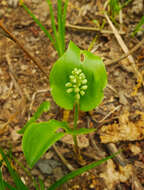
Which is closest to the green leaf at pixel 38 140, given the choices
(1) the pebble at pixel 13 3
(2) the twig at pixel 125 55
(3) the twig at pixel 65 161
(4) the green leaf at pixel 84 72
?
(4) the green leaf at pixel 84 72

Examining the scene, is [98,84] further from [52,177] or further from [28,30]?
[28,30]

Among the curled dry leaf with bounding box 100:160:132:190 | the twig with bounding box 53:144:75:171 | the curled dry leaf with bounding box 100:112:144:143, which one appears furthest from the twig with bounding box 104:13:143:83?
the twig with bounding box 53:144:75:171

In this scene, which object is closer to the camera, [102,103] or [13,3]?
[102,103]

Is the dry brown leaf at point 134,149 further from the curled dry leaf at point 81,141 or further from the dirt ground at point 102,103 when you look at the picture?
the curled dry leaf at point 81,141

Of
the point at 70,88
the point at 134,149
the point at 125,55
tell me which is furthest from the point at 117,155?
the point at 125,55

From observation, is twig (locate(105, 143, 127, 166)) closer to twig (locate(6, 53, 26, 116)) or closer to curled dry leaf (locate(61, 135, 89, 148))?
curled dry leaf (locate(61, 135, 89, 148))

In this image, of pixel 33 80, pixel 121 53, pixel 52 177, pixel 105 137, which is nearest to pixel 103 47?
pixel 121 53

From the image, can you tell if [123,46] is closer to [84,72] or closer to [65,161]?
[84,72]
